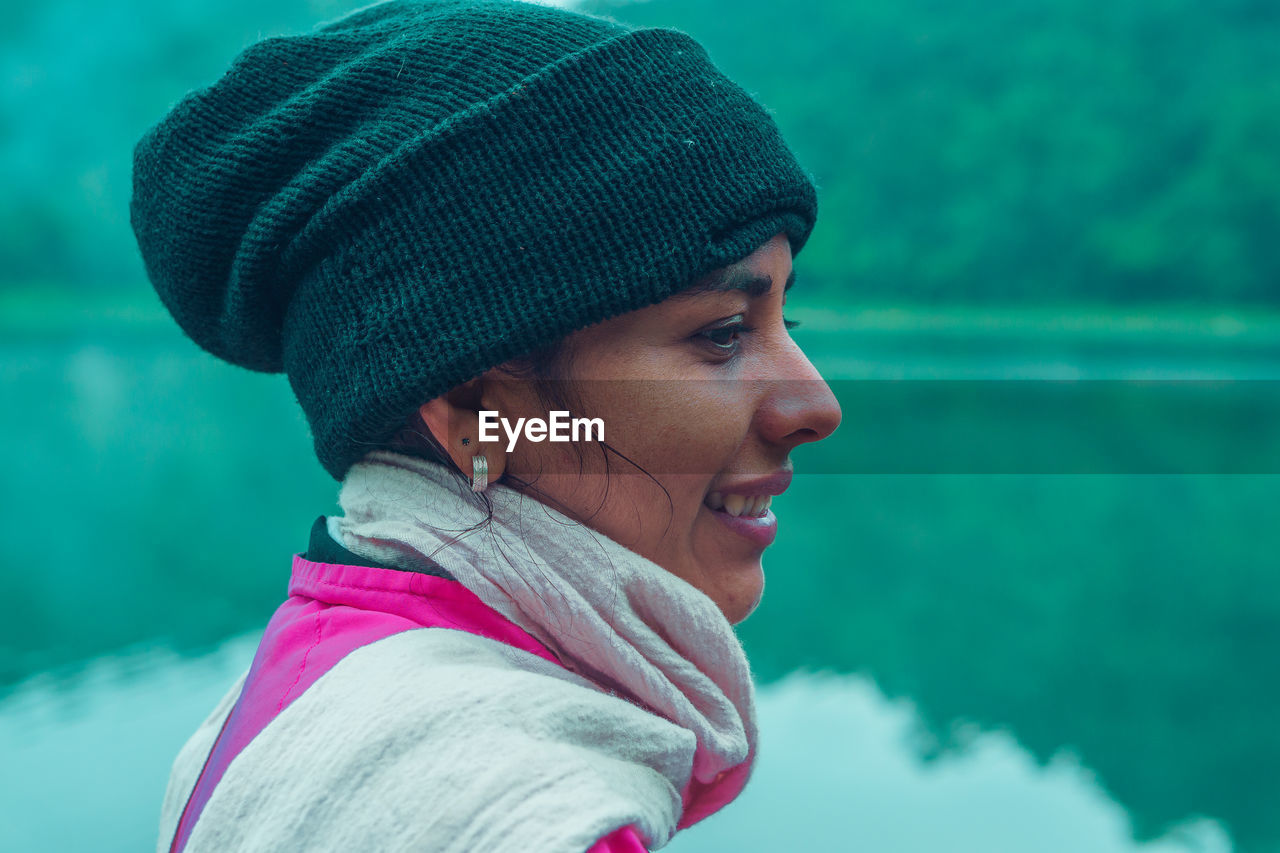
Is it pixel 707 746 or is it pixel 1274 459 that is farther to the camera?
pixel 1274 459

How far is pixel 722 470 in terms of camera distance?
29.7 inches

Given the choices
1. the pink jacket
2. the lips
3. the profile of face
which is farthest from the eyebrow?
the pink jacket

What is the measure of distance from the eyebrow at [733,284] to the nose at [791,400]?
0.18ft

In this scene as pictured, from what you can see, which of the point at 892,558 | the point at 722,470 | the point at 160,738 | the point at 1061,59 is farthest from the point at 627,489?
the point at 1061,59

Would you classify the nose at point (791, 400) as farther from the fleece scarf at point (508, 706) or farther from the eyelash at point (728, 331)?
the fleece scarf at point (508, 706)

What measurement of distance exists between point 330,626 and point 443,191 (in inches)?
12.0

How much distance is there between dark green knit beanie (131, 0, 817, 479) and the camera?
653mm

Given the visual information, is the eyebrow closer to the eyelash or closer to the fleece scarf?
the eyelash

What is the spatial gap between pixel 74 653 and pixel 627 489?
1644 millimetres

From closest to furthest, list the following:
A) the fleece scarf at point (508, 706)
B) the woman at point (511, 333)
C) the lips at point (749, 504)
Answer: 1. the fleece scarf at point (508, 706)
2. the woman at point (511, 333)
3. the lips at point (749, 504)

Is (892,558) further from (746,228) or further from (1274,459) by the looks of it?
(746,228)

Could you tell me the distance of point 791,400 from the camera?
0.75 metres

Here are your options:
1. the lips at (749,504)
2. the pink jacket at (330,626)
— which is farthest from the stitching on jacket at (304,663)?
the lips at (749,504)

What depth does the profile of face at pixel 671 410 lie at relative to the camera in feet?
2.29
